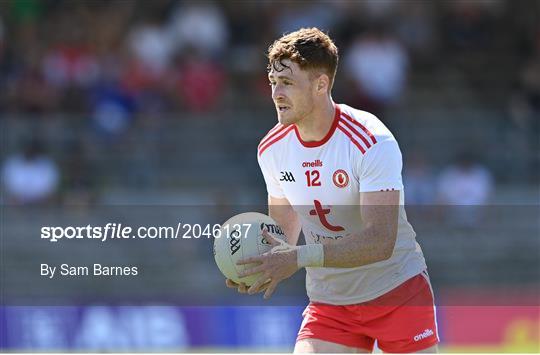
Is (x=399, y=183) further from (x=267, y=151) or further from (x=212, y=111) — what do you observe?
(x=212, y=111)

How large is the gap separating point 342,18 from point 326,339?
12142 mm

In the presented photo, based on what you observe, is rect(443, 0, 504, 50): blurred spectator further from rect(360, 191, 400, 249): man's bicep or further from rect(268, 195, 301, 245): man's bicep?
rect(360, 191, 400, 249): man's bicep

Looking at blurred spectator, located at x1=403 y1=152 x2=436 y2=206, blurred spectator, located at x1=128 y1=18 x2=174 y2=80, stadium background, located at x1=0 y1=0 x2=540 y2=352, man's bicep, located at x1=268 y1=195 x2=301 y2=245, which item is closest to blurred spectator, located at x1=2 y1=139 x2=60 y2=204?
stadium background, located at x1=0 y1=0 x2=540 y2=352

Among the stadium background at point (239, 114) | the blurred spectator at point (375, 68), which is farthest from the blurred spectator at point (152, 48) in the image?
the blurred spectator at point (375, 68)

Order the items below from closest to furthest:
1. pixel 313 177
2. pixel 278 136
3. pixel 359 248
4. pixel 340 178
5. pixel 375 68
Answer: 1. pixel 359 248
2. pixel 340 178
3. pixel 313 177
4. pixel 278 136
5. pixel 375 68

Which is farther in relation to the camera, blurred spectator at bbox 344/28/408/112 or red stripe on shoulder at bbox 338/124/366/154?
blurred spectator at bbox 344/28/408/112

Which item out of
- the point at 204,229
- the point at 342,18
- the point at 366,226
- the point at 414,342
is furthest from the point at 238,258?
the point at 342,18

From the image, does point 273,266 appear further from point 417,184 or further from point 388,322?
point 417,184

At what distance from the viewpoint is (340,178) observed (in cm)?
654

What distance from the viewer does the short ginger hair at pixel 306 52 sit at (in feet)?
21.1

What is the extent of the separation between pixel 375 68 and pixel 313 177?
1106 cm

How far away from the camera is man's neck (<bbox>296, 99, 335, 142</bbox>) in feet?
21.4

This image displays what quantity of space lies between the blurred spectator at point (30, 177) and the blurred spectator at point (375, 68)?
179 inches

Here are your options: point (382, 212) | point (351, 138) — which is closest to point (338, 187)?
point (351, 138)
